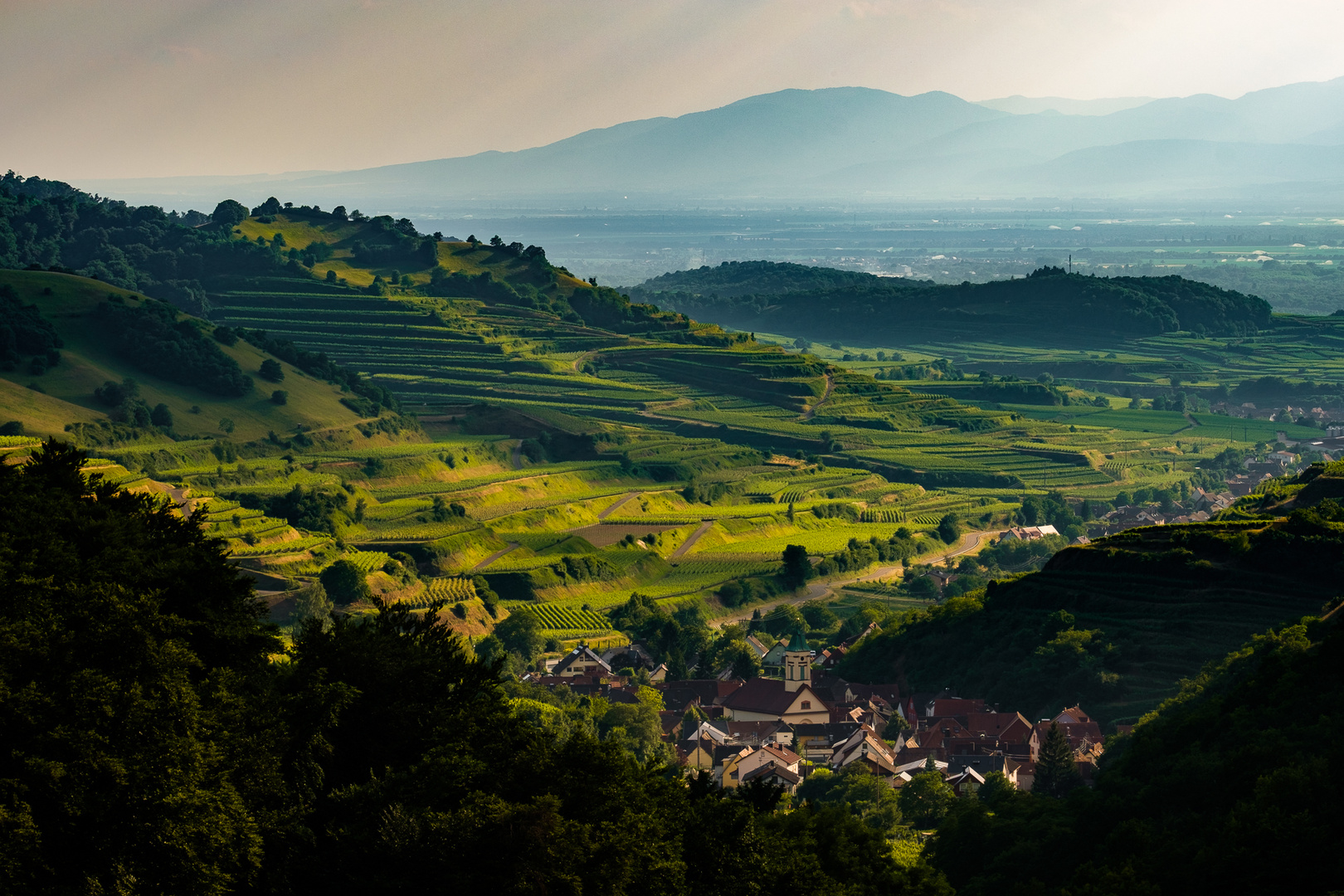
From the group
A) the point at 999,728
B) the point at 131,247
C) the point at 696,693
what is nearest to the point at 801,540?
the point at 696,693

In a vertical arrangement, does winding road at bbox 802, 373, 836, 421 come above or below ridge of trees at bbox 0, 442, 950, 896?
below

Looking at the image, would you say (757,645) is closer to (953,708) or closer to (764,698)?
(764,698)

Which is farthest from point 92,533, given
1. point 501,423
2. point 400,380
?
point 400,380

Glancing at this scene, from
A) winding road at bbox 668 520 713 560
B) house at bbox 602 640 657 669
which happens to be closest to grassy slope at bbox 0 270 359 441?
Answer: winding road at bbox 668 520 713 560

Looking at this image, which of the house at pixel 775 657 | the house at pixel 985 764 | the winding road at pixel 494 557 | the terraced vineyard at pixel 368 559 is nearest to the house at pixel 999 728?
the house at pixel 985 764

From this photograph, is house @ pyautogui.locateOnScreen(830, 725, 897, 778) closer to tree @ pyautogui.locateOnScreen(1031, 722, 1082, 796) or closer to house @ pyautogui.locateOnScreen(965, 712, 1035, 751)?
house @ pyautogui.locateOnScreen(965, 712, 1035, 751)

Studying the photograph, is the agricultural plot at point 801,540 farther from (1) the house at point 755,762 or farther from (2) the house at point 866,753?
(1) the house at point 755,762
